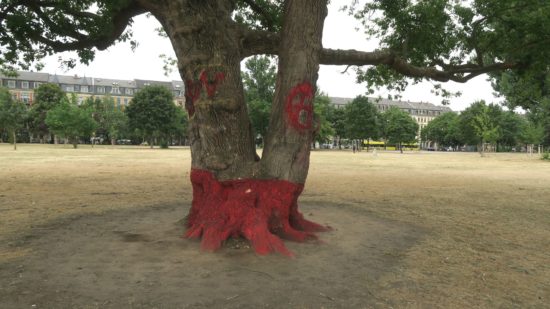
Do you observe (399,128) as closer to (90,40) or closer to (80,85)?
(90,40)

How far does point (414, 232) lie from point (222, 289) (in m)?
4.72

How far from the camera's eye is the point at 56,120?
6075cm

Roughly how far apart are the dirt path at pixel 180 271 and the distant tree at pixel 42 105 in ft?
276

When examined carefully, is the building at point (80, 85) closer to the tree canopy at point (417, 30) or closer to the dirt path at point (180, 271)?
the tree canopy at point (417, 30)

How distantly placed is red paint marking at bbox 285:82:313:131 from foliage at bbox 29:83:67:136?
280 feet

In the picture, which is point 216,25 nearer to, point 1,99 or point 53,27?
point 53,27

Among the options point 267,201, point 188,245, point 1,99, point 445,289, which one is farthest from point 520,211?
point 1,99

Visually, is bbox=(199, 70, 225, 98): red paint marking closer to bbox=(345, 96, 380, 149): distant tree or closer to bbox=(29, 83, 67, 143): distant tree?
bbox=(345, 96, 380, 149): distant tree

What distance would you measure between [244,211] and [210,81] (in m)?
2.11

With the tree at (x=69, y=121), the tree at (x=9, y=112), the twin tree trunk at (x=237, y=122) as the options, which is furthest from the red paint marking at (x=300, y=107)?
the tree at (x=9, y=112)

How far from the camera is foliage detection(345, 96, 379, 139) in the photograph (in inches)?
3094

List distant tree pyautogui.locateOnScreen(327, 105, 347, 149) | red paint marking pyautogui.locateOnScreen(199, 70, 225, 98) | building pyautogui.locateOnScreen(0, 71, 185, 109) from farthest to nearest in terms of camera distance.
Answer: building pyautogui.locateOnScreen(0, 71, 185, 109) < distant tree pyautogui.locateOnScreen(327, 105, 347, 149) < red paint marking pyautogui.locateOnScreen(199, 70, 225, 98)

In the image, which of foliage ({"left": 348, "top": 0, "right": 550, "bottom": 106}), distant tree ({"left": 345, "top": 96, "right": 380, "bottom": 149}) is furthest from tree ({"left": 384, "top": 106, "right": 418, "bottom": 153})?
foliage ({"left": 348, "top": 0, "right": 550, "bottom": 106})

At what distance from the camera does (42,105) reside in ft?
260
